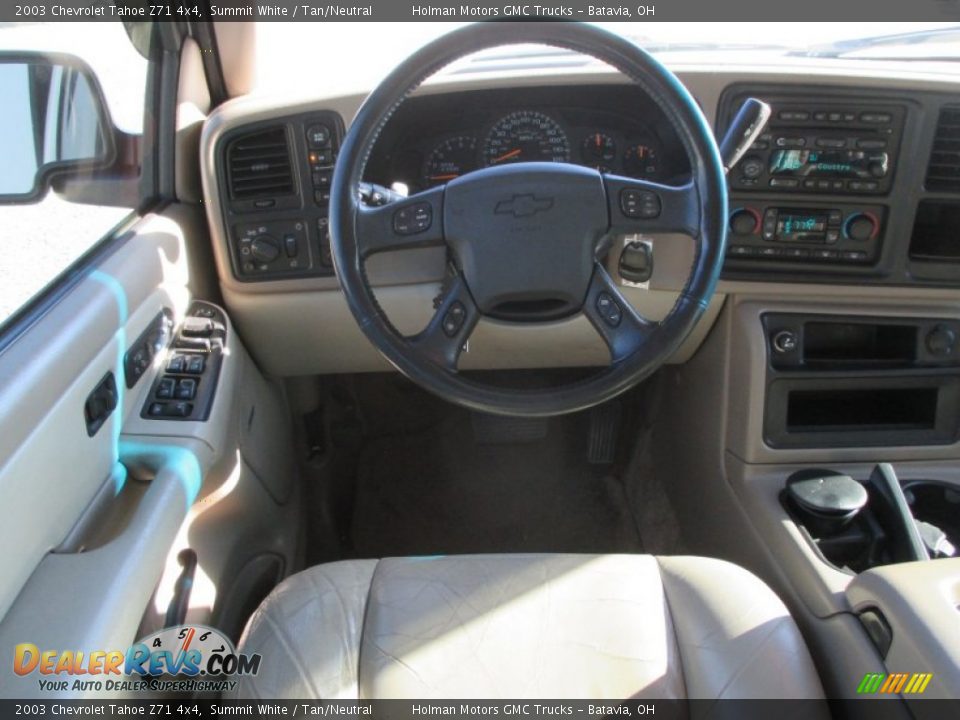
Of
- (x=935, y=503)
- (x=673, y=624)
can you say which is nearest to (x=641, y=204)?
(x=673, y=624)

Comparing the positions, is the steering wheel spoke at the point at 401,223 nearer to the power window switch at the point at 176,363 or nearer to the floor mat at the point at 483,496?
the power window switch at the point at 176,363

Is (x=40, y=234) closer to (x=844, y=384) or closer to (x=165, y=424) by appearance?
(x=165, y=424)

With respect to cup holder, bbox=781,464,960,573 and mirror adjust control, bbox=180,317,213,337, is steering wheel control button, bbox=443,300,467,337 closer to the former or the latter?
mirror adjust control, bbox=180,317,213,337

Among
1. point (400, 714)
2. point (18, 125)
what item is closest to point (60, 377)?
point (18, 125)

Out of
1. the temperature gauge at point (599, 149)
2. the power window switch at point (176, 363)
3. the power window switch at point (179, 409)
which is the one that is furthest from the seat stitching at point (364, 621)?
the temperature gauge at point (599, 149)

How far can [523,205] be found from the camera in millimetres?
1295

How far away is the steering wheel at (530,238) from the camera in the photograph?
1.24 meters

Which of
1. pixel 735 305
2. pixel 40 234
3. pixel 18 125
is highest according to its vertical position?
pixel 18 125

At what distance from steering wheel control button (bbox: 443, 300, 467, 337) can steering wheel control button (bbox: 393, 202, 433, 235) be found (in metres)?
0.14

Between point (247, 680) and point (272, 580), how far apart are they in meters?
0.79

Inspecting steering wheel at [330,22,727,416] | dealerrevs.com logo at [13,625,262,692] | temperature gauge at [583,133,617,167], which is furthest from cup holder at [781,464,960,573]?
dealerrevs.com logo at [13,625,262,692]

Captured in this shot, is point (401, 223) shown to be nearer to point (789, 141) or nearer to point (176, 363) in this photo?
point (176, 363)

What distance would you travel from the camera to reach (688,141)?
4.06 feet

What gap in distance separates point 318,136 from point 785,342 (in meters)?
1.17
